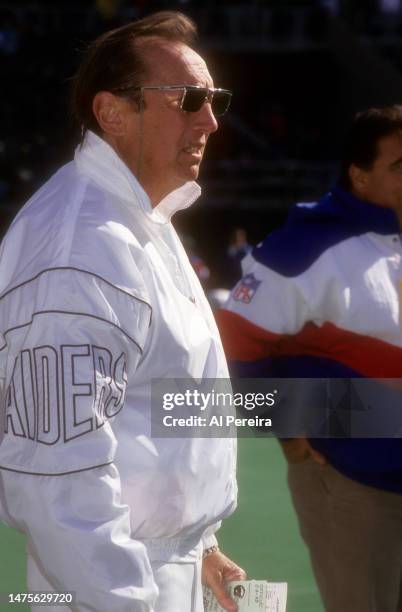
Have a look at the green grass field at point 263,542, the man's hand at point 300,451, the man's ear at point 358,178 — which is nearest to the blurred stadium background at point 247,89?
the green grass field at point 263,542

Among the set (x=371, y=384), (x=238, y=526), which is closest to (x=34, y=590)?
(x=371, y=384)

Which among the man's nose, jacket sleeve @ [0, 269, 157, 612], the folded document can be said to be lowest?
the folded document

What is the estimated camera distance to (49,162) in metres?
20.2

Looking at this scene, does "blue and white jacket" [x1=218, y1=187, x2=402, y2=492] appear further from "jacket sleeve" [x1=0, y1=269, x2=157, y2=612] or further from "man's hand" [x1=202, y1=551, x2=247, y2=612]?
"jacket sleeve" [x1=0, y1=269, x2=157, y2=612]

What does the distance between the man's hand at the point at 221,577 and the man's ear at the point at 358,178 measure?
53.0 inches

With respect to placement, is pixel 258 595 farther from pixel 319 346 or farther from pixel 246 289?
pixel 246 289

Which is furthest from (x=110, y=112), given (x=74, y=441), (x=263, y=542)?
(x=263, y=542)

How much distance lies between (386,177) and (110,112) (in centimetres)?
142

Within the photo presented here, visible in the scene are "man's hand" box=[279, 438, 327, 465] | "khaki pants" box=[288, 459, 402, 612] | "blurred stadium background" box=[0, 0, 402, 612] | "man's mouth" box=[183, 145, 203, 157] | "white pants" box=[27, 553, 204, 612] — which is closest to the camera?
"white pants" box=[27, 553, 204, 612]

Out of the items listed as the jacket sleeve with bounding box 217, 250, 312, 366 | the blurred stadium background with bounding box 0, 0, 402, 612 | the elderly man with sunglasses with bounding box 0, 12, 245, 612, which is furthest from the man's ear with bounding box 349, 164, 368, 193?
the blurred stadium background with bounding box 0, 0, 402, 612

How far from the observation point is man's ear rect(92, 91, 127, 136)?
185 cm

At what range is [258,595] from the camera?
82.3 inches

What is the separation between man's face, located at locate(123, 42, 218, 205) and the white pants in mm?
618

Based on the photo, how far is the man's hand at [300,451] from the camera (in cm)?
300
